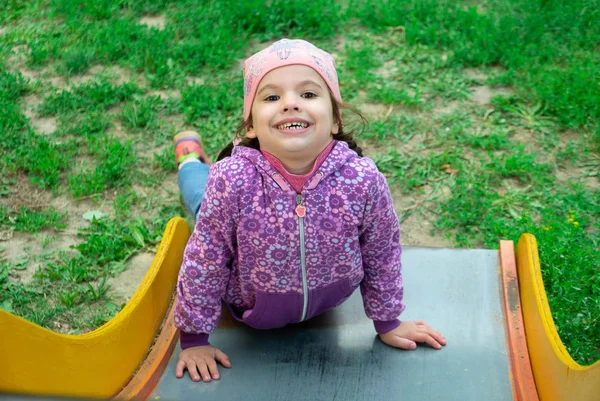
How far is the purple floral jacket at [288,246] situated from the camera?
214 cm

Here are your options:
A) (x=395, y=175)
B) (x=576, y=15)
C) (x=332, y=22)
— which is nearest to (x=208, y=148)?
(x=395, y=175)

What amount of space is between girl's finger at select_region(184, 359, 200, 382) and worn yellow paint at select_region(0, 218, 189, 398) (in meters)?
0.19

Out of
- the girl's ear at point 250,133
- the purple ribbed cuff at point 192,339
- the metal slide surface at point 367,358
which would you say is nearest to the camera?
the girl's ear at point 250,133

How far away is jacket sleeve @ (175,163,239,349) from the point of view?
215 cm

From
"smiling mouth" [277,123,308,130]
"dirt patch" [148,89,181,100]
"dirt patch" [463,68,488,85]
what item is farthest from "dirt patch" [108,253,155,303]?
"dirt patch" [463,68,488,85]

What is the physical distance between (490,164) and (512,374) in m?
1.66

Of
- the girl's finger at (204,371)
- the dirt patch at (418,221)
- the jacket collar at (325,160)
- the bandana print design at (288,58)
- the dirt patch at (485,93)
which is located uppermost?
the bandana print design at (288,58)

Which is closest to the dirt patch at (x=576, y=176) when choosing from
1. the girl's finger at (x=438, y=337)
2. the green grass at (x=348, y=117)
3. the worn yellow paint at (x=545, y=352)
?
the green grass at (x=348, y=117)

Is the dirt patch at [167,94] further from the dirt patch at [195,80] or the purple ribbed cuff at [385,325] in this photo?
the purple ribbed cuff at [385,325]

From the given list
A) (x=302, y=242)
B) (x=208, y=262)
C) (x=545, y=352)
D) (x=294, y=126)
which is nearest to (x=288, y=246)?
(x=302, y=242)

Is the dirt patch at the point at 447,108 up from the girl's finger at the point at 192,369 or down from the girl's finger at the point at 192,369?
down

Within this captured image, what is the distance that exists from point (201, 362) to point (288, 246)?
1.75 ft

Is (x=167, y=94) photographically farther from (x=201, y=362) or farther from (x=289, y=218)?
(x=289, y=218)

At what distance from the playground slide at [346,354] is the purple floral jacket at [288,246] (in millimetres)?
116
